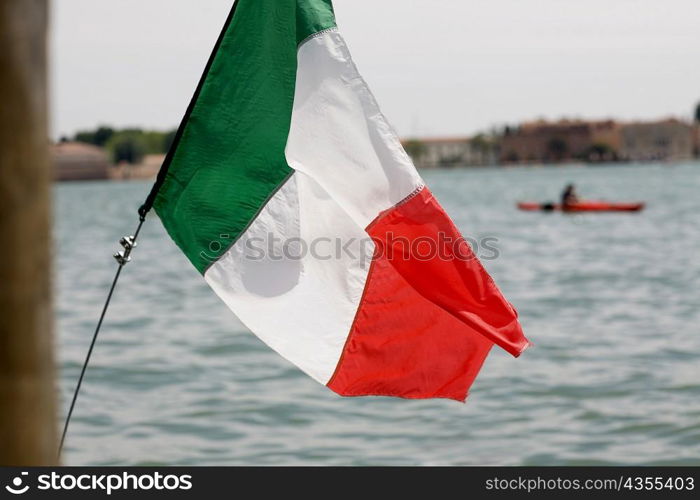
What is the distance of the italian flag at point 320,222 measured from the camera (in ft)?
16.5

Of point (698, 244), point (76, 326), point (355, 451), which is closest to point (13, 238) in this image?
point (355, 451)

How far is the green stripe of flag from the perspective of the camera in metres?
5.00

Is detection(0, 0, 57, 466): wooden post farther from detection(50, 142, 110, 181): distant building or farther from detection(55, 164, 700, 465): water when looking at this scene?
detection(50, 142, 110, 181): distant building

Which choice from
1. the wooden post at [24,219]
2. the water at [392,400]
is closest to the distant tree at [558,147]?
the water at [392,400]

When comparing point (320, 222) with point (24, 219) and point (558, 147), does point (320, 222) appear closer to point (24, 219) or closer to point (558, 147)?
point (24, 219)

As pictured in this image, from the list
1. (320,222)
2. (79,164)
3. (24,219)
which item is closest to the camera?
(24,219)

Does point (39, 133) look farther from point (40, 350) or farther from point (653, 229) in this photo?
point (653, 229)

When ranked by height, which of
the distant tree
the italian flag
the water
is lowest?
the distant tree

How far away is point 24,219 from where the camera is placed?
2537mm

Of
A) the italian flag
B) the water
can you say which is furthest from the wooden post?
the water

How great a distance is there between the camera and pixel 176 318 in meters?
22.1

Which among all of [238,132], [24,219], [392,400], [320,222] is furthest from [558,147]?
[24,219]

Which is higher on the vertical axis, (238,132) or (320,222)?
(238,132)

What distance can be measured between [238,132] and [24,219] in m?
2.58
